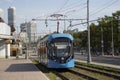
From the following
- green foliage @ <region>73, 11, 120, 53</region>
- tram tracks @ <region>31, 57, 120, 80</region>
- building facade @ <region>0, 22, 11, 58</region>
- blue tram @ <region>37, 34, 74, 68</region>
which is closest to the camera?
tram tracks @ <region>31, 57, 120, 80</region>

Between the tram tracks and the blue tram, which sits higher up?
the blue tram

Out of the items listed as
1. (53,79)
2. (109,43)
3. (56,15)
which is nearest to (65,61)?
(53,79)

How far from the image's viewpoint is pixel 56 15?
54844 mm

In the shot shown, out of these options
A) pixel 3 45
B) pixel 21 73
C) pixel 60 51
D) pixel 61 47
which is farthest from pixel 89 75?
pixel 3 45

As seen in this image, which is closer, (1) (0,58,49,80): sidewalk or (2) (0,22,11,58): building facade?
(1) (0,58,49,80): sidewalk

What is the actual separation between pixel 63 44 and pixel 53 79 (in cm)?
688

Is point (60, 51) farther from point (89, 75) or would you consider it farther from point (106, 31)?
point (106, 31)

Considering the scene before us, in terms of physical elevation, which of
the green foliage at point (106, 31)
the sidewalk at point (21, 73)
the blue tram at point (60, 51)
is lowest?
the sidewalk at point (21, 73)

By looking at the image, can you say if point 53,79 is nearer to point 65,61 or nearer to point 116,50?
point 65,61

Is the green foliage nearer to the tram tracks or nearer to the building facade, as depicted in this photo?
the building facade

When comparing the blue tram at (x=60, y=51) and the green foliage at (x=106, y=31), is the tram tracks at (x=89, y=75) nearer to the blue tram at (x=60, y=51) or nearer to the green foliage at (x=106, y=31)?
the blue tram at (x=60, y=51)

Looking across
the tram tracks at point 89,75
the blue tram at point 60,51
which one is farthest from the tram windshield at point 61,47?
the tram tracks at point 89,75

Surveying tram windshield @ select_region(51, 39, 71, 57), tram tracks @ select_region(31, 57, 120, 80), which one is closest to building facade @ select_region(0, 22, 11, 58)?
tram tracks @ select_region(31, 57, 120, 80)

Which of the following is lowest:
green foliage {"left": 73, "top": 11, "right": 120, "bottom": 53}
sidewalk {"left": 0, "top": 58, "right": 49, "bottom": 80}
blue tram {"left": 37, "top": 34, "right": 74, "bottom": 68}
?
sidewalk {"left": 0, "top": 58, "right": 49, "bottom": 80}
